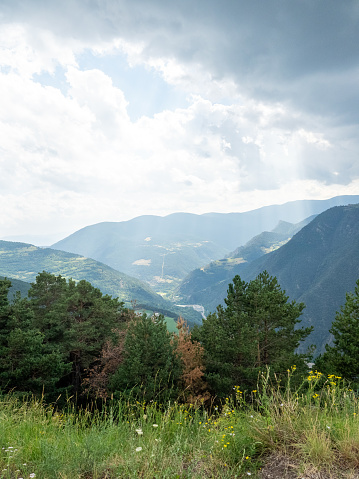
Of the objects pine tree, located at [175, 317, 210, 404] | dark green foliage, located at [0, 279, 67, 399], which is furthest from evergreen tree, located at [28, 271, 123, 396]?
pine tree, located at [175, 317, 210, 404]

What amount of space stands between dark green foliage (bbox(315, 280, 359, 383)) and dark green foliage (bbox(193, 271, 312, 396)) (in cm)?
274

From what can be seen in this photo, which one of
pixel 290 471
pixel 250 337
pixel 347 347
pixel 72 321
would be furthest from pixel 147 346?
pixel 290 471

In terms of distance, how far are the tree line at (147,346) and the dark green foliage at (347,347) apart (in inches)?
3.2

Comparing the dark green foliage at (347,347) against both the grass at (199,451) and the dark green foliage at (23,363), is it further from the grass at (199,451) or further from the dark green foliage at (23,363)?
the dark green foliage at (23,363)

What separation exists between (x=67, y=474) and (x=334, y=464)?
3183mm

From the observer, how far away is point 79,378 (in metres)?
27.6

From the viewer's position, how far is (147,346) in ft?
65.2

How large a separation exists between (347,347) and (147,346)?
1645 cm

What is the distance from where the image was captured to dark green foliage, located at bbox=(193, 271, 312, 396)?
22.6 metres

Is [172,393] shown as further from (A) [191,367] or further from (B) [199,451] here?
(B) [199,451]

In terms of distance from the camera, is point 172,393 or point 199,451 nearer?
point 199,451

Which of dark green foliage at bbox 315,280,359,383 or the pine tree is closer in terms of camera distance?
dark green foliage at bbox 315,280,359,383

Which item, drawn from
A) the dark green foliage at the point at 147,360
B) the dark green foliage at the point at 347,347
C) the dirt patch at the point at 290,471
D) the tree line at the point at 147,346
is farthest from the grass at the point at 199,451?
the dark green foliage at the point at 347,347

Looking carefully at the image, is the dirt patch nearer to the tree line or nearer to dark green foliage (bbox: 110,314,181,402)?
the tree line
